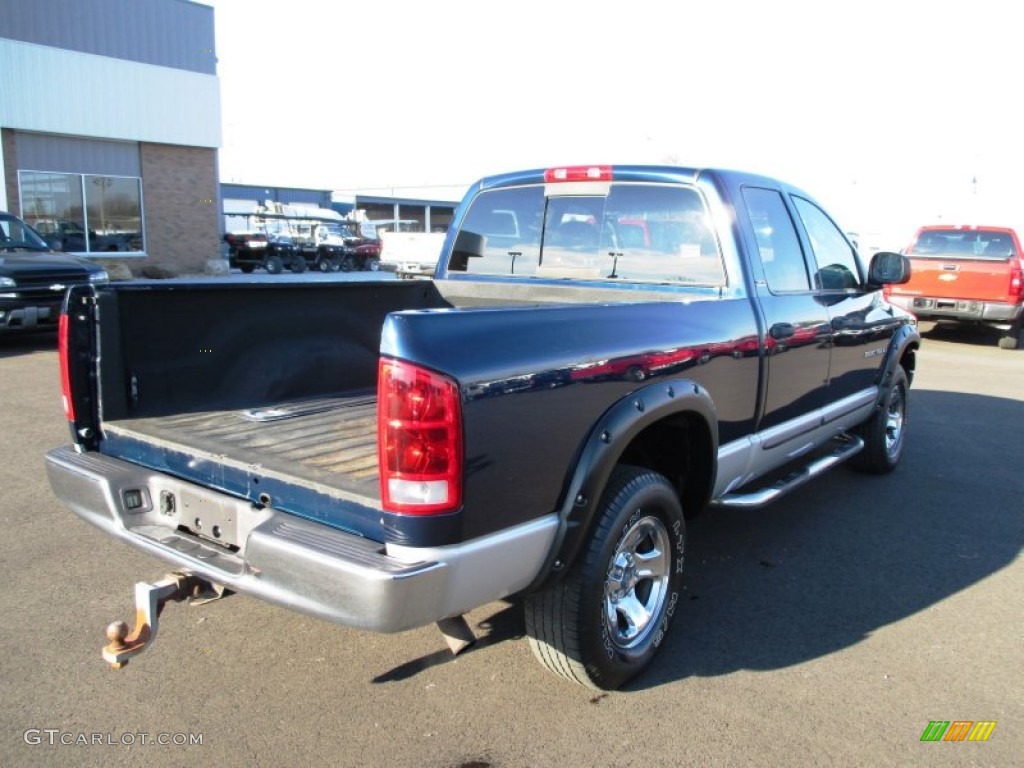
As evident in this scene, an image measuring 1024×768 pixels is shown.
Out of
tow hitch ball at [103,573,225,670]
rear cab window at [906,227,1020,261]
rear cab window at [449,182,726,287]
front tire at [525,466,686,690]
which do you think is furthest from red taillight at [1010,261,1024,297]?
tow hitch ball at [103,573,225,670]

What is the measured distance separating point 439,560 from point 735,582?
2282 millimetres

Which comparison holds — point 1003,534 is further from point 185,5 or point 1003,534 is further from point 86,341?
point 185,5

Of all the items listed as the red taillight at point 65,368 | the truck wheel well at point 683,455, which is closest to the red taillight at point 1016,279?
the truck wheel well at point 683,455

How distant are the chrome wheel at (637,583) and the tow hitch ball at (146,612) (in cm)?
148

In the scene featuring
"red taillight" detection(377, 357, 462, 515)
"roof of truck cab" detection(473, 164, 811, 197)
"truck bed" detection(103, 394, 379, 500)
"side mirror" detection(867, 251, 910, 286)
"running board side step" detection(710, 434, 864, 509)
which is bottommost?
"running board side step" detection(710, 434, 864, 509)

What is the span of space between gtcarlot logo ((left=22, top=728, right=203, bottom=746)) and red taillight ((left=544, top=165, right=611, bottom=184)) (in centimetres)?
320

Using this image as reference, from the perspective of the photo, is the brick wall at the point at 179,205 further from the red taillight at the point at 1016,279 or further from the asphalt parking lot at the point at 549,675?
the red taillight at the point at 1016,279

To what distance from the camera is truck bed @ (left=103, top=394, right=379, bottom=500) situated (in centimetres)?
270

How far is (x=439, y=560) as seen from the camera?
2.27m

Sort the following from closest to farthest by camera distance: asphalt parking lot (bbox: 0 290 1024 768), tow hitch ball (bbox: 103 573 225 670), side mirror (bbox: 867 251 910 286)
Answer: tow hitch ball (bbox: 103 573 225 670), asphalt parking lot (bbox: 0 290 1024 768), side mirror (bbox: 867 251 910 286)

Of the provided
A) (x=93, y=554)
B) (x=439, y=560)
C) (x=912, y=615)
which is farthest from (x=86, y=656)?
(x=912, y=615)

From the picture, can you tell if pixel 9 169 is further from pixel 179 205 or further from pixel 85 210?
pixel 179 205

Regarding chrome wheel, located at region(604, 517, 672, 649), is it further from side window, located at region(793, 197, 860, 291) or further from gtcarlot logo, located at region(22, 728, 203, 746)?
side window, located at region(793, 197, 860, 291)

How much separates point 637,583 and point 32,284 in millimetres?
9980
